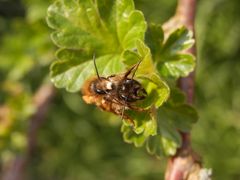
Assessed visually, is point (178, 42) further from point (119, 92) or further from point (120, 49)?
point (119, 92)

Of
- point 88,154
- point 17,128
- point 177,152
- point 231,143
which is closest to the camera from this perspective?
point 177,152

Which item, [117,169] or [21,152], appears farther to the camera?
[117,169]

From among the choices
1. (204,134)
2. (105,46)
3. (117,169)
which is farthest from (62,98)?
(105,46)

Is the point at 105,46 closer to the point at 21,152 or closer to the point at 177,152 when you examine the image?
the point at 177,152

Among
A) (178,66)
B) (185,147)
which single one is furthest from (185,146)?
(178,66)

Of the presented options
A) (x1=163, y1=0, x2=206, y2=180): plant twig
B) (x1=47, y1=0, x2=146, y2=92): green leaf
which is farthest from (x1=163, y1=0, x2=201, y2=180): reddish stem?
(x1=47, y1=0, x2=146, y2=92): green leaf

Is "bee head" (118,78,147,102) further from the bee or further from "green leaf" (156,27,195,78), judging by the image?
"green leaf" (156,27,195,78)

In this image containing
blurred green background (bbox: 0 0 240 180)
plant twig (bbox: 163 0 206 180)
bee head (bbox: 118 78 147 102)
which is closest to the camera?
bee head (bbox: 118 78 147 102)
